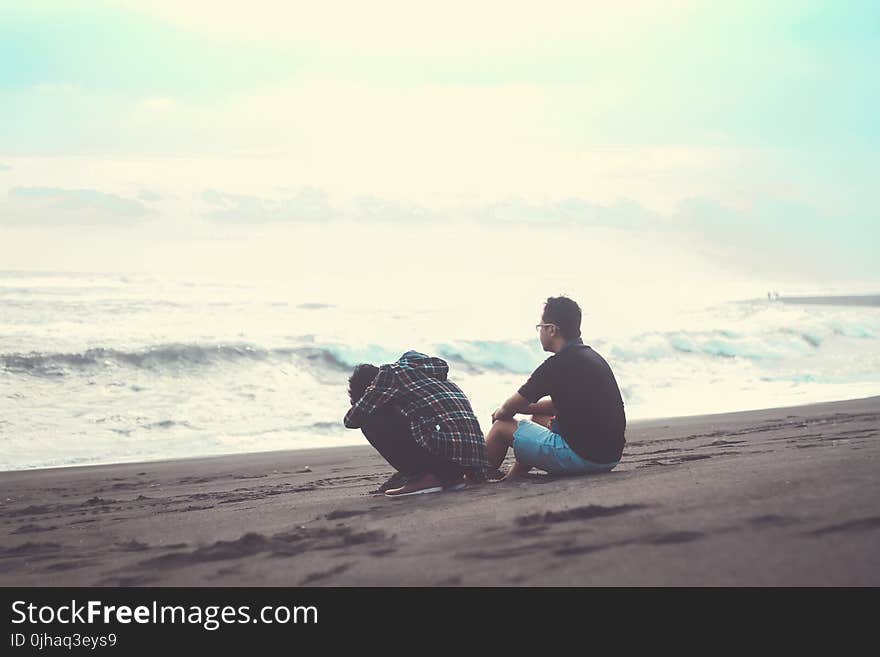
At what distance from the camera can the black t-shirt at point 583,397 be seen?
17.2 feet

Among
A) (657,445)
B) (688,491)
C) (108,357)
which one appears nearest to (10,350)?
(108,357)

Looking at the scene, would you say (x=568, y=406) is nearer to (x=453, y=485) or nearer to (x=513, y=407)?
(x=513, y=407)

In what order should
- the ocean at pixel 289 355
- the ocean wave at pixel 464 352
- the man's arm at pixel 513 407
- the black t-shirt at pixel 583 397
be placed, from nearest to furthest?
1. the black t-shirt at pixel 583 397
2. the man's arm at pixel 513 407
3. the ocean at pixel 289 355
4. the ocean wave at pixel 464 352

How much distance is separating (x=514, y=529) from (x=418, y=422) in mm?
1596

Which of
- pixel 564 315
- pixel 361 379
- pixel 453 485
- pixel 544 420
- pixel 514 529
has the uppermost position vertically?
pixel 564 315

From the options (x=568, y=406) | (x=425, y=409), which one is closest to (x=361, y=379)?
(x=425, y=409)

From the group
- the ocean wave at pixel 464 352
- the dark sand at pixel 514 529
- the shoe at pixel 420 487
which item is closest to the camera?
the dark sand at pixel 514 529

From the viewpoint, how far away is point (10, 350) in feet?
53.6

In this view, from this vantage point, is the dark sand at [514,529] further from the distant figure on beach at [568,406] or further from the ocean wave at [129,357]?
the ocean wave at [129,357]

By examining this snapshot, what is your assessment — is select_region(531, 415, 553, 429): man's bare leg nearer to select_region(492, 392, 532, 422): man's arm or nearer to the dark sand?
select_region(492, 392, 532, 422): man's arm

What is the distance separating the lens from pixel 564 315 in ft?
17.5

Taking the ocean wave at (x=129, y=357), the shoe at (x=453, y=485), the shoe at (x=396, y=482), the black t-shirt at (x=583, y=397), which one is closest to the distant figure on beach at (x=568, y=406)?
the black t-shirt at (x=583, y=397)
